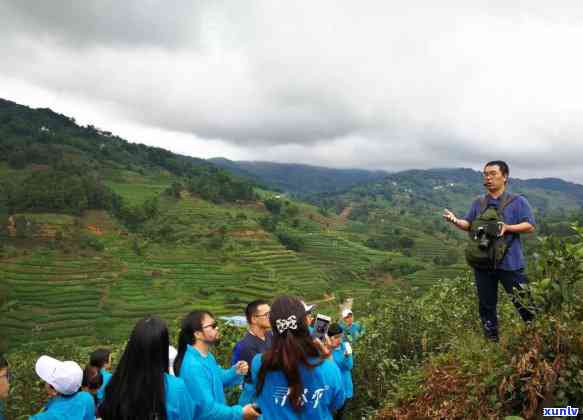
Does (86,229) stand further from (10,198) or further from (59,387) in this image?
(59,387)

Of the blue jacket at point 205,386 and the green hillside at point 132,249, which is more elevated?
the blue jacket at point 205,386

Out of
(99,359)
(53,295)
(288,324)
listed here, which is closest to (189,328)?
(288,324)

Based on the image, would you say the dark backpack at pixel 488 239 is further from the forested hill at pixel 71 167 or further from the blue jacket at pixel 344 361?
the forested hill at pixel 71 167

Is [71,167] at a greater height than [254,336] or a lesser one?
greater

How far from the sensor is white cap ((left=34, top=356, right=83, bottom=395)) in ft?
9.18

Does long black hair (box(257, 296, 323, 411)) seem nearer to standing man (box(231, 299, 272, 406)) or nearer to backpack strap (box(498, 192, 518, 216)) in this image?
standing man (box(231, 299, 272, 406))

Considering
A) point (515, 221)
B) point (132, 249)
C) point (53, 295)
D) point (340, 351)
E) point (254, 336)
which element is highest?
point (515, 221)

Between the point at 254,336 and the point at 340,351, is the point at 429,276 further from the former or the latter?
the point at 254,336

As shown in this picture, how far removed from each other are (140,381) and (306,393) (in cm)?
99

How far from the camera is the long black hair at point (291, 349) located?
2418 millimetres

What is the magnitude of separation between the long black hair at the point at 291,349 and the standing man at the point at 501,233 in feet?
7.12

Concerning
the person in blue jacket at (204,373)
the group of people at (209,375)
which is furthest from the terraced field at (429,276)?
the person in blue jacket at (204,373)

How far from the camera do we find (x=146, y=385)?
235 cm

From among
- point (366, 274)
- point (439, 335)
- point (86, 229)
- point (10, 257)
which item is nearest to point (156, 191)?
point (86, 229)
